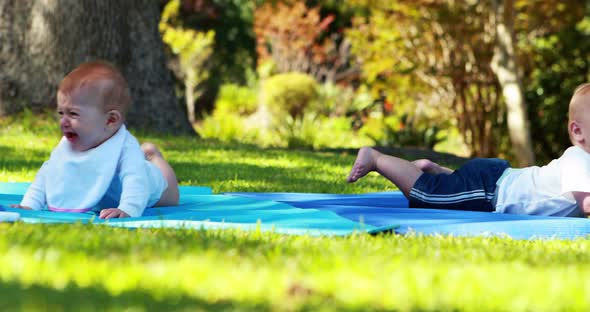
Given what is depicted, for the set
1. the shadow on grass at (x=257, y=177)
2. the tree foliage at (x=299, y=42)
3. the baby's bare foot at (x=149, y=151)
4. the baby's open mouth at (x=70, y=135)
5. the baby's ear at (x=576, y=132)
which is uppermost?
the tree foliage at (x=299, y=42)

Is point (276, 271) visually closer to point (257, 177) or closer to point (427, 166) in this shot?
point (427, 166)

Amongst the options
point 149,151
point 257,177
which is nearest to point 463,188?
point 149,151

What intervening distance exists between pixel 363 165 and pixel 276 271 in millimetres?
2606

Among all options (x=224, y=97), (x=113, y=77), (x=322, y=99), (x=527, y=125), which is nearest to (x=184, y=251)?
(x=113, y=77)

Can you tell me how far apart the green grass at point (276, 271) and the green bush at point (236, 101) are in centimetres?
2076

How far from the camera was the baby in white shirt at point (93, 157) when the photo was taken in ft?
15.0

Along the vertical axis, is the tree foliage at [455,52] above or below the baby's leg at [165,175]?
above

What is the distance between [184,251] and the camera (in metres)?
3.17

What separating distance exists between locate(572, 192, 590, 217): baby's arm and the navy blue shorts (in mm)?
583

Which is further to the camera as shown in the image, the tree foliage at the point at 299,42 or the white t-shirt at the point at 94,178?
the tree foliage at the point at 299,42

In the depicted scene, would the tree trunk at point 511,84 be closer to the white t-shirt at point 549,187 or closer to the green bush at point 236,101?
the white t-shirt at point 549,187

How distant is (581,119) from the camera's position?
16.2 ft

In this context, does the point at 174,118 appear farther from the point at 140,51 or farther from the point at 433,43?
the point at 433,43

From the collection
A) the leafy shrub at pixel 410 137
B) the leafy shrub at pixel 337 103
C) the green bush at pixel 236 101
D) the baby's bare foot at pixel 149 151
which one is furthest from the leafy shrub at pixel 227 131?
the green bush at pixel 236 101
